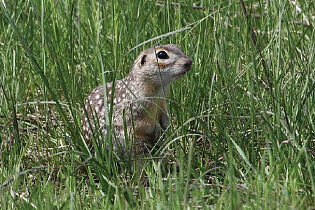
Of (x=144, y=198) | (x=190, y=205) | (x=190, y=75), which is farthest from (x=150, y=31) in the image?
(x=190, y=205)

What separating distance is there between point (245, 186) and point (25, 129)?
2.13 metres

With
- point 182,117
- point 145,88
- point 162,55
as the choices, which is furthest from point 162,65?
point 182,117

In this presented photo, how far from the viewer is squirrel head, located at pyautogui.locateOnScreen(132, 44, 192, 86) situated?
13.3ft

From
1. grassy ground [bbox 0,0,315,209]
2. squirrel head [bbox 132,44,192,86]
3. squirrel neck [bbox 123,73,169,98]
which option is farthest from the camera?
squirrel neck [bbox 123,73,169,98]

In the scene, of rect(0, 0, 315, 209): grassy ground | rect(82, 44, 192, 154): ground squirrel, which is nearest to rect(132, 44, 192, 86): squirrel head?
rect(82, 44, 192, 154): ground squirrel

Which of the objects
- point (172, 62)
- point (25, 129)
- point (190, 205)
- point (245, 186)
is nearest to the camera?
point (190, 205)

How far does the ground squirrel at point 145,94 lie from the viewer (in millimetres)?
4117

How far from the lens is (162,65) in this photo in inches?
163

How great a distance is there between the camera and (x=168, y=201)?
10.6 feet

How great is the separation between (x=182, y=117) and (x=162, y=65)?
0.54m

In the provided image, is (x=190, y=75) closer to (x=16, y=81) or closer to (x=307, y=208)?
(x=16, y=81)

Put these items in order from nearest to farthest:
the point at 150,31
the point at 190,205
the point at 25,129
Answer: the point at 190,205
the point at 25,129
the point at 150,31

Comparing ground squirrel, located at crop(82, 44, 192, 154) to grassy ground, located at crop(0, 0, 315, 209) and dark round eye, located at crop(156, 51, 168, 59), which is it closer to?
dark round eye, located at crop(156, 51, 168, 59)

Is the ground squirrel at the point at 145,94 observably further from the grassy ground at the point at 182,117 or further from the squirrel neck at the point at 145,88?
the grassy ground at the point at 182,117
